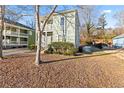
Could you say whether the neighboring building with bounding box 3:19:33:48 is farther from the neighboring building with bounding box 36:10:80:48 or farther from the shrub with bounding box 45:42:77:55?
the shrub with bounding box 45:42:77:55

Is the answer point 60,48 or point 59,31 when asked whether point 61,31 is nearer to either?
point 59,31

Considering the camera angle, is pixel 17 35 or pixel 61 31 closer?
pixel 61 31

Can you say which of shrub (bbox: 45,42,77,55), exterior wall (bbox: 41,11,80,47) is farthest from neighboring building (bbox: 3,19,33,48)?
shrub (bbox: 45,42,77,55)

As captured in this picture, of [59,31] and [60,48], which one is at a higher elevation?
[59,31]

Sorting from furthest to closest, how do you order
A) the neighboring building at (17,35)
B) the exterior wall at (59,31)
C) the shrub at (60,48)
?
the neighboring building at (17,35)
the exterior wall at (59,31)
the shrub at (60,48)

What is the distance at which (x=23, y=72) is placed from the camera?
7195 mm

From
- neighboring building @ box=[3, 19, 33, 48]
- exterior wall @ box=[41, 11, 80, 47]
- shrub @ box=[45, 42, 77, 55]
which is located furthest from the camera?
neighboring building @ box=[3, 19, 33, 48]

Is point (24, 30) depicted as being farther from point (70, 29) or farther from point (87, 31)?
point (70, 29)

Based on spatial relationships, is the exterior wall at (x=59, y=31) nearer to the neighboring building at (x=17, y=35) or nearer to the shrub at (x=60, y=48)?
the shrub at (x=60, y=48)

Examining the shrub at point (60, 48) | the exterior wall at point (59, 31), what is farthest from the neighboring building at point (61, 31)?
the shrub at point (60, 48)

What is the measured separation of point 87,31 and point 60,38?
1776 centimetres

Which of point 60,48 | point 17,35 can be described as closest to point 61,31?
point 60,48
